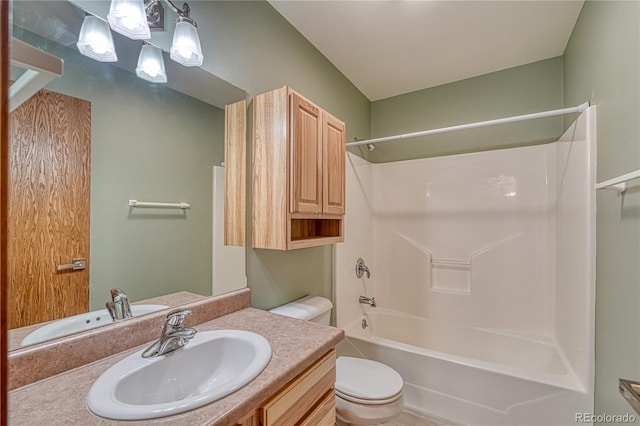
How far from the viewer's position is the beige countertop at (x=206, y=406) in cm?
60

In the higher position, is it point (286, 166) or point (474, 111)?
point (474, 111)

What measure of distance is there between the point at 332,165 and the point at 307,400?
3.99 ft

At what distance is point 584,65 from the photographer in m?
1.60

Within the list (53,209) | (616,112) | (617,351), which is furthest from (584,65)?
(53,209)

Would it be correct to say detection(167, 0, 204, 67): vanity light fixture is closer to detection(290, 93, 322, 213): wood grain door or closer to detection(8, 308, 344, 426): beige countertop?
detection(290, 93, 322, 213): wood grain door

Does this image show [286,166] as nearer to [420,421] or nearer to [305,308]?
[305,308]

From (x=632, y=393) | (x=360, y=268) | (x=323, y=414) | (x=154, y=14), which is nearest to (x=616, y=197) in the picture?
(x=632, y=393)

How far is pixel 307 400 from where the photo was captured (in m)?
0.92

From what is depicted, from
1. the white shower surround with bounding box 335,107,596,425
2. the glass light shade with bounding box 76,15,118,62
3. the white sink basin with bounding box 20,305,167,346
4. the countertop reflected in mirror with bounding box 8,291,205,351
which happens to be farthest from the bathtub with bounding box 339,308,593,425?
the glass light shade with bounding box 76,15,118,62

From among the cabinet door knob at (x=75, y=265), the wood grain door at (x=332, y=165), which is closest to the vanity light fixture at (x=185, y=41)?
the wood grain door at (x=332, y=165)

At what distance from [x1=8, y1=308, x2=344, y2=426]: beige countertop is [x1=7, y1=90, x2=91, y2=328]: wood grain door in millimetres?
197

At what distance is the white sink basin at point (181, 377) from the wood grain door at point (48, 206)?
0.96 feet

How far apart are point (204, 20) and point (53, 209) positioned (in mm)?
1014

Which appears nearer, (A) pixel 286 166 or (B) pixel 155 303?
(B) pixel 155 303
